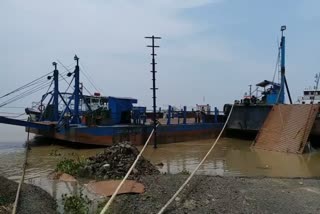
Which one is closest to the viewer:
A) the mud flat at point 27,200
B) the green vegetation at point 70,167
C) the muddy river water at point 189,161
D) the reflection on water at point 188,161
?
the mud flat at point 27,200

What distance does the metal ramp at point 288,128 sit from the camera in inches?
792

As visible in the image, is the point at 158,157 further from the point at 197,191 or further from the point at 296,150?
the point at 197,191

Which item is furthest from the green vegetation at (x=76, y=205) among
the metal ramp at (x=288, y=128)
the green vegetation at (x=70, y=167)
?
the metal ramp at (x=288, y=128)

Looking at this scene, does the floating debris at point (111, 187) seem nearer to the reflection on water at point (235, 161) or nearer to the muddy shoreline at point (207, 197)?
the muddy shoreline at point (207, 197)

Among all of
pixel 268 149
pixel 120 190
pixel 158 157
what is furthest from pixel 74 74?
pixel 120 190

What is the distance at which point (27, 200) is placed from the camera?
26.9 feet

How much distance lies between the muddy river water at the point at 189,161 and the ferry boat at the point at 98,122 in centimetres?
85

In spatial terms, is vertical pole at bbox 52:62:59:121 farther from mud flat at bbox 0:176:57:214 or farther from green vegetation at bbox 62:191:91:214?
green vegetation at bbox 62:191:91:214

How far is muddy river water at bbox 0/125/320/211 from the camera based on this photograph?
13922mm

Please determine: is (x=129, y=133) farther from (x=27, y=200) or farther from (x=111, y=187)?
(x=27, y=200)

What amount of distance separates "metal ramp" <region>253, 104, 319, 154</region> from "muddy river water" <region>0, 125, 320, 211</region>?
0.63 m

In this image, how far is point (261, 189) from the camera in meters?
9.45

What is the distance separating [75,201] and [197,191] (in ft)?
8.15

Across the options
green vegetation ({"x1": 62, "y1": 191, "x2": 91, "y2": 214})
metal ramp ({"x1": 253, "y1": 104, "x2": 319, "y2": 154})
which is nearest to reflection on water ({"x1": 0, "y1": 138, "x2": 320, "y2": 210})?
metal ramp ({"x1": 253, "y1": 104, "x2": 319, "y2": 154})
